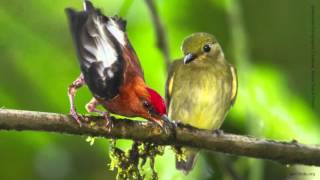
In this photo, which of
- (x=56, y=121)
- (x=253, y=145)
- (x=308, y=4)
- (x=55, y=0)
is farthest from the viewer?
(x=308, y=4)

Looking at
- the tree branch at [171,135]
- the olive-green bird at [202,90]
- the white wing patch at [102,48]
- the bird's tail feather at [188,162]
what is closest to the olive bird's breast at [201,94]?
the olive-green bird at [202,90]

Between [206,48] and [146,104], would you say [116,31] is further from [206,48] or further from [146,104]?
[206,48]

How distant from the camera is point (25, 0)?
5.70 feet

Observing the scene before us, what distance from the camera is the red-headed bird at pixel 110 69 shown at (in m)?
1.28

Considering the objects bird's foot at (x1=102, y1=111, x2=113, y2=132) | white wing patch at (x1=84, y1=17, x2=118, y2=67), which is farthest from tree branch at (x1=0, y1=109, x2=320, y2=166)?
white wing patch at (x1=84, y1=17, x2=118, y2=67)

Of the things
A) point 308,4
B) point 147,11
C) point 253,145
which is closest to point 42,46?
point 147,11

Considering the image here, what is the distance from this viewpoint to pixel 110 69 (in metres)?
1.30

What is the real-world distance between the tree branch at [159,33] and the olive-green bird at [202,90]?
98 millimetres

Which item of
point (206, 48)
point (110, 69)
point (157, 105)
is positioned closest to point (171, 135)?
point (157, 105)

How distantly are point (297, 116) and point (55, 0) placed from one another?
670mm

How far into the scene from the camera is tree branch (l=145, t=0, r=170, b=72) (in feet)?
4.97

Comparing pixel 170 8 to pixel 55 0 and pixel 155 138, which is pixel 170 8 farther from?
pixel 155 138

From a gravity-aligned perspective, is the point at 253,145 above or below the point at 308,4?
below

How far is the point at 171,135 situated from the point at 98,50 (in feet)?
0.75
